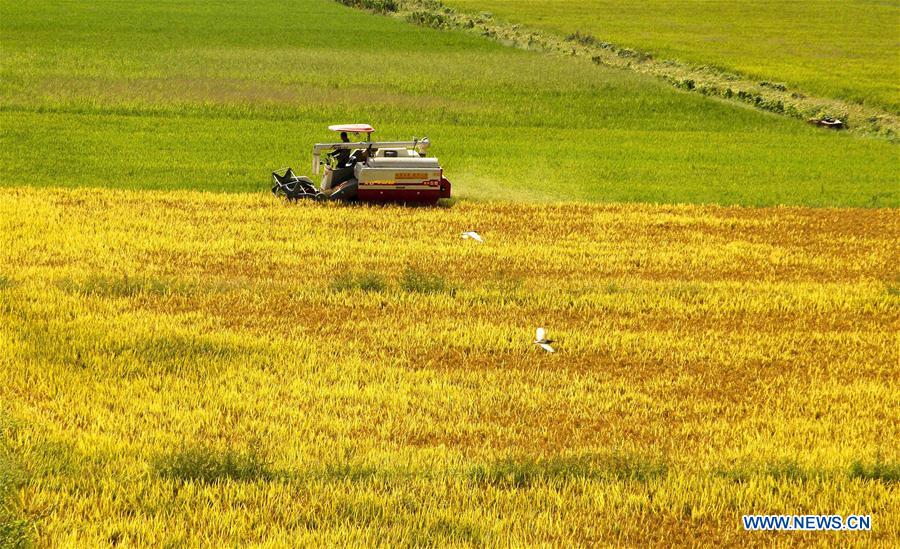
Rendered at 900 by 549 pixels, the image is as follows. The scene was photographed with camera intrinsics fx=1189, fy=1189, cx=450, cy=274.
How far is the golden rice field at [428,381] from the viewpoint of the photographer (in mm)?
9891

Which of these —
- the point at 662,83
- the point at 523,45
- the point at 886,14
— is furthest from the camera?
the point at 886,14

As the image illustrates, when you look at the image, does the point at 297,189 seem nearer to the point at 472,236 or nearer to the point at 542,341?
the point at 472,236

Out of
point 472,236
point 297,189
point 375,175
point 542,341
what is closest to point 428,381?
point 542,341

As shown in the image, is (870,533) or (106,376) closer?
(870,533)

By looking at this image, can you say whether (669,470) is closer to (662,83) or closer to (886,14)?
(662,83)

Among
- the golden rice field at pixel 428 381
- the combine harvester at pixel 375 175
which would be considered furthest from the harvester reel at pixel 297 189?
the golden rice field at pixel 428 381

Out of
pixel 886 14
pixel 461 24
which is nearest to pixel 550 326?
pixel 461 24

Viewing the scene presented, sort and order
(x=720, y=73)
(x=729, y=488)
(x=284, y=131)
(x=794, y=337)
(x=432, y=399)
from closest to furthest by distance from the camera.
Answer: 1. (x=729, y=488)
2. (x=432, y=399)
3. (x=794, y=337)
4. (x=284, y=131)
5. (x=720, y=73)

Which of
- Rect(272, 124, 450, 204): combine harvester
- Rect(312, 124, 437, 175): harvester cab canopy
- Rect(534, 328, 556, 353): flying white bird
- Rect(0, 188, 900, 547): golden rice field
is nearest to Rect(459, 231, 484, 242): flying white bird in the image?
Rect(0, 188, 900, 547): golden rice field

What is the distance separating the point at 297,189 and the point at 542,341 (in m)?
10.7

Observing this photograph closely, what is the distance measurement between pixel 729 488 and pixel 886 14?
85032 millimetres

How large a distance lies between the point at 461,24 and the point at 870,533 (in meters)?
59.7

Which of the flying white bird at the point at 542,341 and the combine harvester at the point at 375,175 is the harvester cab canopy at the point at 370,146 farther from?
the flying white bird at the point at 542,341

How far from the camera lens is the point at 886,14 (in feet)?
287
